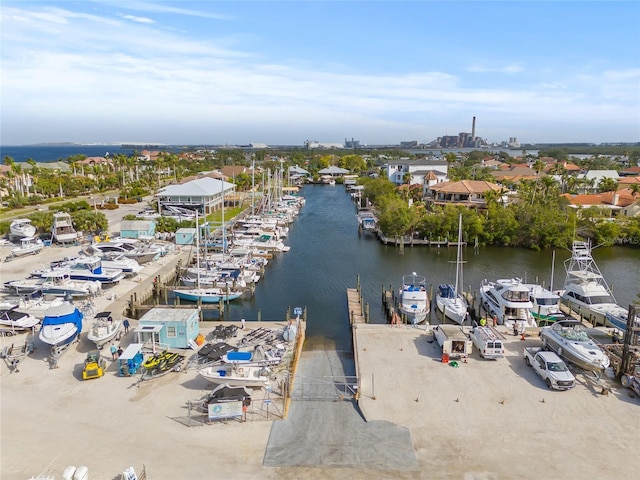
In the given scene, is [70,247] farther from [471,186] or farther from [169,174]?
[169,174]

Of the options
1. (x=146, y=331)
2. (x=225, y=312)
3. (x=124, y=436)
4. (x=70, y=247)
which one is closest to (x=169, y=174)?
(x=70, y=247)

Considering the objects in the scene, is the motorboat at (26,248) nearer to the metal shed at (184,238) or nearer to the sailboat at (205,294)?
the metal shed at (184,238)

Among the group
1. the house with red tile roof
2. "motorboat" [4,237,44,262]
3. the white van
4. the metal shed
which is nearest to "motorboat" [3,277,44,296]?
"motorboat" [4,237,44,262]

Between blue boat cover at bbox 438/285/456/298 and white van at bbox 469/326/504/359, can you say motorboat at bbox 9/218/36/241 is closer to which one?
blue boat cover at bbox 438/285/456/298

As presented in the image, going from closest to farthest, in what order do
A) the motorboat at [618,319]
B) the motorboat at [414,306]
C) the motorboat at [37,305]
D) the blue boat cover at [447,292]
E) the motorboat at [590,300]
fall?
the motorboat at [618,319] < the motorboat at [37,305] < the motorboat at [590,300] < the motorboat at [414,306] < the blue boat cover at [447,292]

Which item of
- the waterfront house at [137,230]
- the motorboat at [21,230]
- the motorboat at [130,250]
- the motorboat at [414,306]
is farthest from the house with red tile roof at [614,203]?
the motorboat at [21,230]
